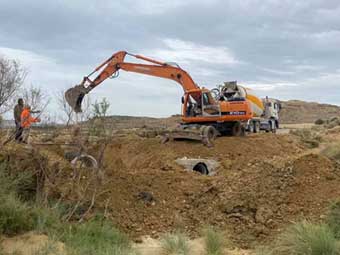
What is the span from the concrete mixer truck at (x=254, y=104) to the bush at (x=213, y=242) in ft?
45.5

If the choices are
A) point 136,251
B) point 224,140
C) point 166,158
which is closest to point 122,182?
point 136,251

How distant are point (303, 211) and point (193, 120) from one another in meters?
12.0

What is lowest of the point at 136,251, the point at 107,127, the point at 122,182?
the point at 136,251

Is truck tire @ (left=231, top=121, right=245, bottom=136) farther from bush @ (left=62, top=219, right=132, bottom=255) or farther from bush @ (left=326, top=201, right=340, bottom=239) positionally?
bush @ (left=62, top=219, right=132, bottom=255)

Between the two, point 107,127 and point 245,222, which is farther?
point 245,222

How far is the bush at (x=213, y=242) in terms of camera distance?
8.62 metres

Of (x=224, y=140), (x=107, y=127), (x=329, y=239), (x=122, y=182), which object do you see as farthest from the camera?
(x=224, y=140)

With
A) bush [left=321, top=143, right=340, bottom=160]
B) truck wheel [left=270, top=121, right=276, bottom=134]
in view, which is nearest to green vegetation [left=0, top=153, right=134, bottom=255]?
bush [left=321, top=143, right=340, bottom=160]

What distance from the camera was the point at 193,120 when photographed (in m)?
21.9

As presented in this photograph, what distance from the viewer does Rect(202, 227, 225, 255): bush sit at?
862cm

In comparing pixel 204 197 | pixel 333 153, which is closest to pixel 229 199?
pixel 204 197

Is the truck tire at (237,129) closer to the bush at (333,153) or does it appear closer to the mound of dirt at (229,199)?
the bush at (333,153)

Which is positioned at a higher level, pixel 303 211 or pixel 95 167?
pixel 95 167

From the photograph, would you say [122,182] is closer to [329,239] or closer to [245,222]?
[245,222]
